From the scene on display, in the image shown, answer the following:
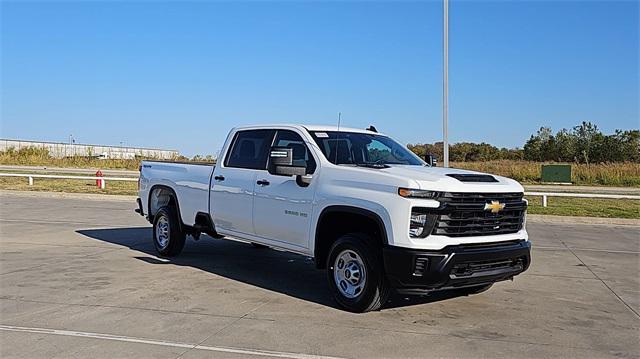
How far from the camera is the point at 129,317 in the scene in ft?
19.9

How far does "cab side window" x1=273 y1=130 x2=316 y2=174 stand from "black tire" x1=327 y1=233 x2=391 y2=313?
108cm

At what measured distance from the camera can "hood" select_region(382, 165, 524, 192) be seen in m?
5.94

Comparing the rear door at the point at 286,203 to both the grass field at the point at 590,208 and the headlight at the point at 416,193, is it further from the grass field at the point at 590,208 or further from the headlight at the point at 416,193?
the grass field at the point at 590,208

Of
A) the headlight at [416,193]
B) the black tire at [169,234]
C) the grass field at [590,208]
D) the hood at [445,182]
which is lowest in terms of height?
the grass field at [590,208]

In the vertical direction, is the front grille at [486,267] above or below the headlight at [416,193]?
below

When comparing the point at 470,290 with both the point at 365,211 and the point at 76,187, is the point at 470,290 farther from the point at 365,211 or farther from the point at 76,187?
the point at 76,187

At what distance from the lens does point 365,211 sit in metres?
6.24

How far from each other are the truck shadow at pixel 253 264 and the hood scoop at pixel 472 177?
1.64 meters

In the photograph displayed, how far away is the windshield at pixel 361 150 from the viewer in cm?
737

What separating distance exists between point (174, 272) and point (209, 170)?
1568 millimetres

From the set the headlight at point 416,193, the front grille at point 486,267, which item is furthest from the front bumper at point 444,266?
the headlight at point 416,193

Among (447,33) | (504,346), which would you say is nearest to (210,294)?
(504,346)

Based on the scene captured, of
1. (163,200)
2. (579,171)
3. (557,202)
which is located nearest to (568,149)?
(579,171)

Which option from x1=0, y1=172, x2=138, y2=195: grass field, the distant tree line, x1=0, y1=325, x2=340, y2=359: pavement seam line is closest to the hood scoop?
x1=0, y1=325, x2=340, y2=359: pavement seam line
